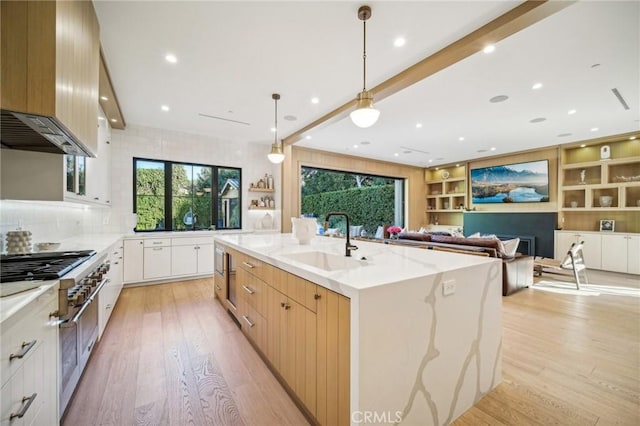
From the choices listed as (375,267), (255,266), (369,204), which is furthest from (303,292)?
(369,204)

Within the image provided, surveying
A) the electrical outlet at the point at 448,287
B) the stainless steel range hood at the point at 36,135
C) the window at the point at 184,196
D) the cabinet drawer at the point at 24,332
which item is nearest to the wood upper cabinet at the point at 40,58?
the stainless steel range hood at the point at 36,135

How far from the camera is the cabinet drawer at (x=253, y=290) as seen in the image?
206 cm

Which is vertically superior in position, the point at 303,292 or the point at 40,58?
the point at 40,58

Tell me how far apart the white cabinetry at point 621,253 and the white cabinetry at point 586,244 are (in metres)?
0.09

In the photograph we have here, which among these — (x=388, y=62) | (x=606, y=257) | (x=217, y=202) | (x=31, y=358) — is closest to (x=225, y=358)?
(x=31, y=358)

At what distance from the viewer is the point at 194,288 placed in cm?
434

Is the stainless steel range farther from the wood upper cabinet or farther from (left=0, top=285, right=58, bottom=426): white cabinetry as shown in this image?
the wood upper cabinet

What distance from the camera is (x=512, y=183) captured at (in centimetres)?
723

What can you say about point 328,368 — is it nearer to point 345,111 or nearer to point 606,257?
point 345,111

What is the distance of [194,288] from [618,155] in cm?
917

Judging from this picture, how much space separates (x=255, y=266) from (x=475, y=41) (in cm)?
277

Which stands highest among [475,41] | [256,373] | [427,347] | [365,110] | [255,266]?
[475,41]

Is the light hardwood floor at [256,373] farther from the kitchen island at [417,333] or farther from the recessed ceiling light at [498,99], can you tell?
the recessed ceiling light at [498,99]

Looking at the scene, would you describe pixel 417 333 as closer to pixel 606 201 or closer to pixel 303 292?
pixel 303 292
